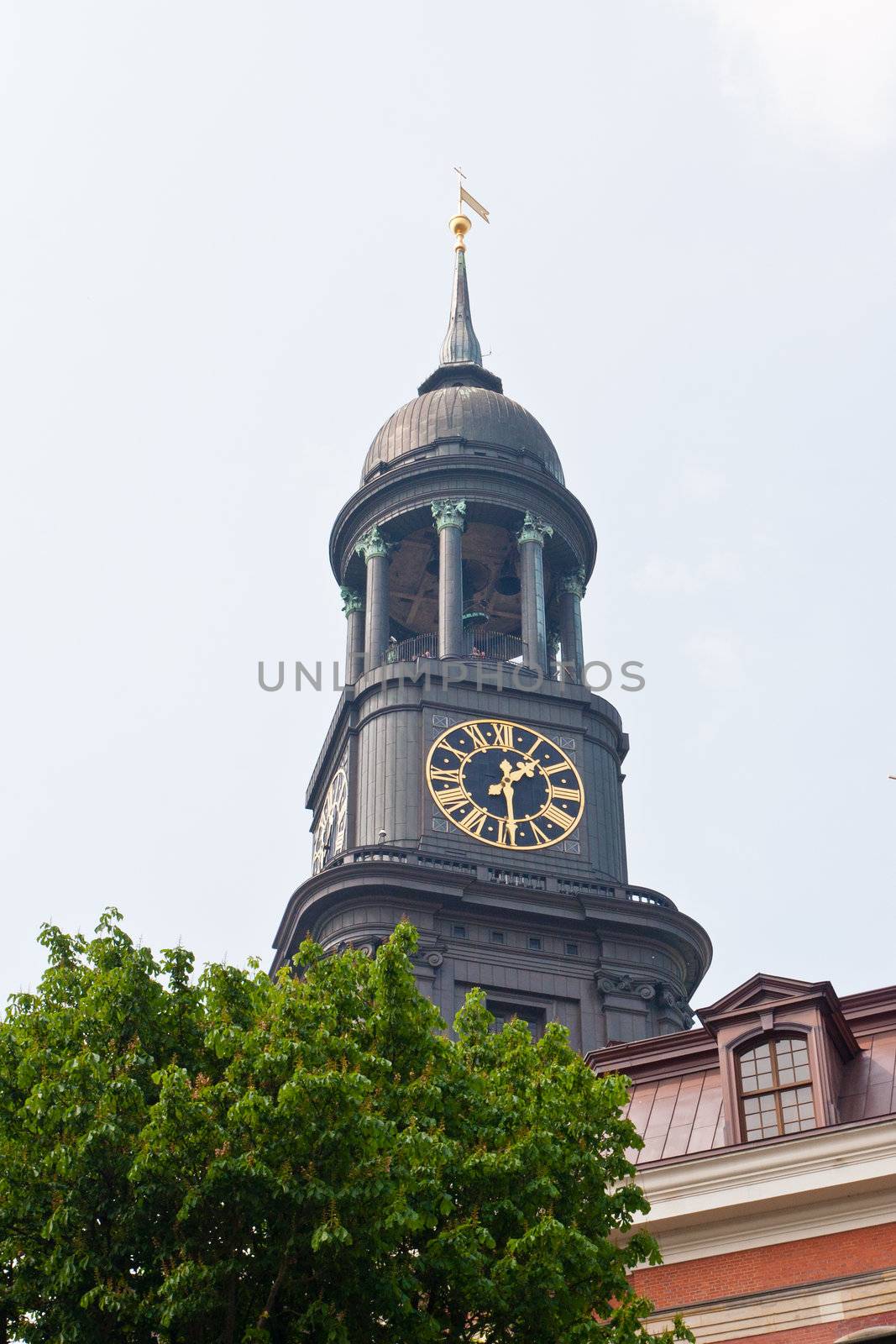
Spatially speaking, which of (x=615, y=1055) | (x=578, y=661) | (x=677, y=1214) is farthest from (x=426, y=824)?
(x=677, y=1214)

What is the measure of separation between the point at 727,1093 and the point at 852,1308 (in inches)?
156

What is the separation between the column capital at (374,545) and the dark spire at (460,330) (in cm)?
938

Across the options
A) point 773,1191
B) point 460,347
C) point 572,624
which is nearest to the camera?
point 773,1191

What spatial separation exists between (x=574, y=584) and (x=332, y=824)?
10.6m

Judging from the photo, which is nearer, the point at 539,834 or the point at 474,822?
the point at 474,822

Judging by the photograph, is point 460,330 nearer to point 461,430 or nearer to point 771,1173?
point 461,430

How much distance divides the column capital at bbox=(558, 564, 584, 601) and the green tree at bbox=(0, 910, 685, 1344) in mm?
40952

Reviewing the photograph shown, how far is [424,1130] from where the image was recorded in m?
23.8

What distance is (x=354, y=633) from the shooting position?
65312mm

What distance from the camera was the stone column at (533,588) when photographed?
6106 centimetres

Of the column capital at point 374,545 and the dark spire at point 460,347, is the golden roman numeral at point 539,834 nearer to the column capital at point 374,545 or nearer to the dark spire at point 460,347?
the column capital at point 374,545

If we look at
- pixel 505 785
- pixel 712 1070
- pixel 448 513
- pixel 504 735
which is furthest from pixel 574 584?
pixel 712 1070

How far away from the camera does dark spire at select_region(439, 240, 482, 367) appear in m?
72.9

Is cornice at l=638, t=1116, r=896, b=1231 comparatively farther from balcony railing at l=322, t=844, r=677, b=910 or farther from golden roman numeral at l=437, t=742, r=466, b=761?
golden roman numeral at l=437, t=742, r=466, b=761
